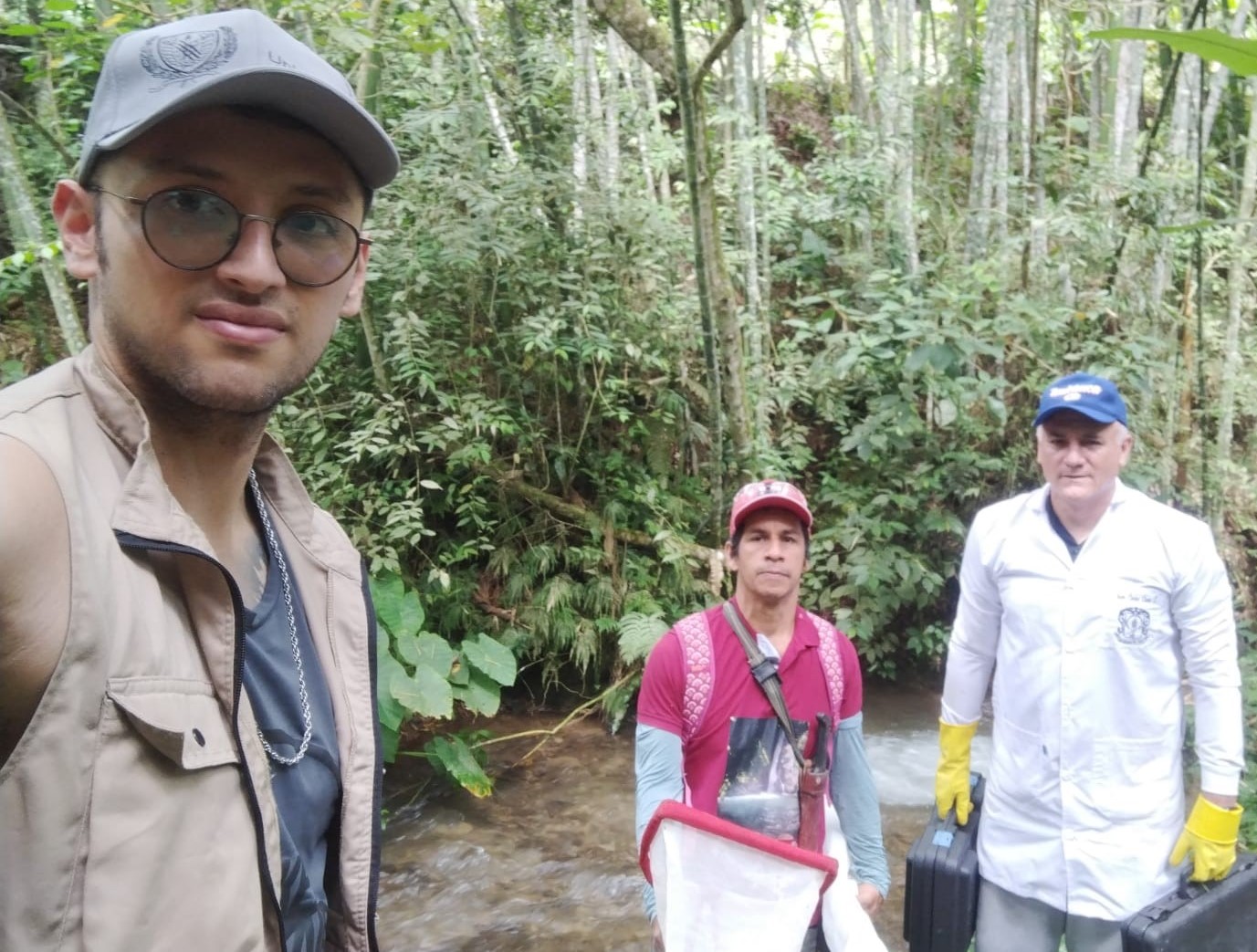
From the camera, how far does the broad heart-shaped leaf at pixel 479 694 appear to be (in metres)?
4.64

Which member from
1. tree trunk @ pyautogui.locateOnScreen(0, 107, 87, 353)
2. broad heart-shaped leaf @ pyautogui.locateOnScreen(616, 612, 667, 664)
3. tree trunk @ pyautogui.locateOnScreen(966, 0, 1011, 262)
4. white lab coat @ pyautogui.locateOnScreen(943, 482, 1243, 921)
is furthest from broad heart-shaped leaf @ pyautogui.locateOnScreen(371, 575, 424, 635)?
tree trunk @ pyautogui.locateOnScreen(966, 0, 1011, 262)

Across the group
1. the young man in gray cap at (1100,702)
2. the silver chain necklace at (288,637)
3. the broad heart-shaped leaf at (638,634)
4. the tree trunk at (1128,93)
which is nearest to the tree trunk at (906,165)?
the tree trunk at (1128,93)

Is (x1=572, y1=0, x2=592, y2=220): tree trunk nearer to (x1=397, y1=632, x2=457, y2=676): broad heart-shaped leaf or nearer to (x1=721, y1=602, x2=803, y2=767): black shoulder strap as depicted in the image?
(x1=397, y1=632, x2=457, y2=676): broad heart-shaped leaf

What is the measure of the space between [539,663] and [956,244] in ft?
16.5

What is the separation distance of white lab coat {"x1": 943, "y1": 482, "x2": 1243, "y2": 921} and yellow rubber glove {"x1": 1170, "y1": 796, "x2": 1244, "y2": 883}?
51 mm

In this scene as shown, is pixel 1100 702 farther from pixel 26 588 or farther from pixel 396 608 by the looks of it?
pixel 396 608

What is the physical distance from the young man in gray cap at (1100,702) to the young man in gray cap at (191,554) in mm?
1951

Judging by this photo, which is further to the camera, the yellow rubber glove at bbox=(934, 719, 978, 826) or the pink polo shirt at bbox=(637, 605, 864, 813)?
the yellow rubber glove at bbox=(934, 719, 978, 826)

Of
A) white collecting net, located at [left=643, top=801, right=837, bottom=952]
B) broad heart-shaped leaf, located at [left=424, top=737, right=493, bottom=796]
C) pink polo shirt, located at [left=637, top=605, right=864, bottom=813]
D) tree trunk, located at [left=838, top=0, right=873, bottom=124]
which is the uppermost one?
tree trunk, located at [left=838, top=0, right=873, bottom=124]

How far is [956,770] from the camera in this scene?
268 centimetres

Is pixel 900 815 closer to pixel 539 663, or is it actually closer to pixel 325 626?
pixel 539 663

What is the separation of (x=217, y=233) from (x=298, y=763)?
2.01 feet

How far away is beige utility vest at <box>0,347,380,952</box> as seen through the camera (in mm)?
666

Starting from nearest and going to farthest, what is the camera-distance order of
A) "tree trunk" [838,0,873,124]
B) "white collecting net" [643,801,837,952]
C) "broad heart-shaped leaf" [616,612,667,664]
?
"white collecting net" [643,801,837,952] → "broad heart-shaped leaf" [616,612,667,664] → "tree trunk" [838,0,873,124]
